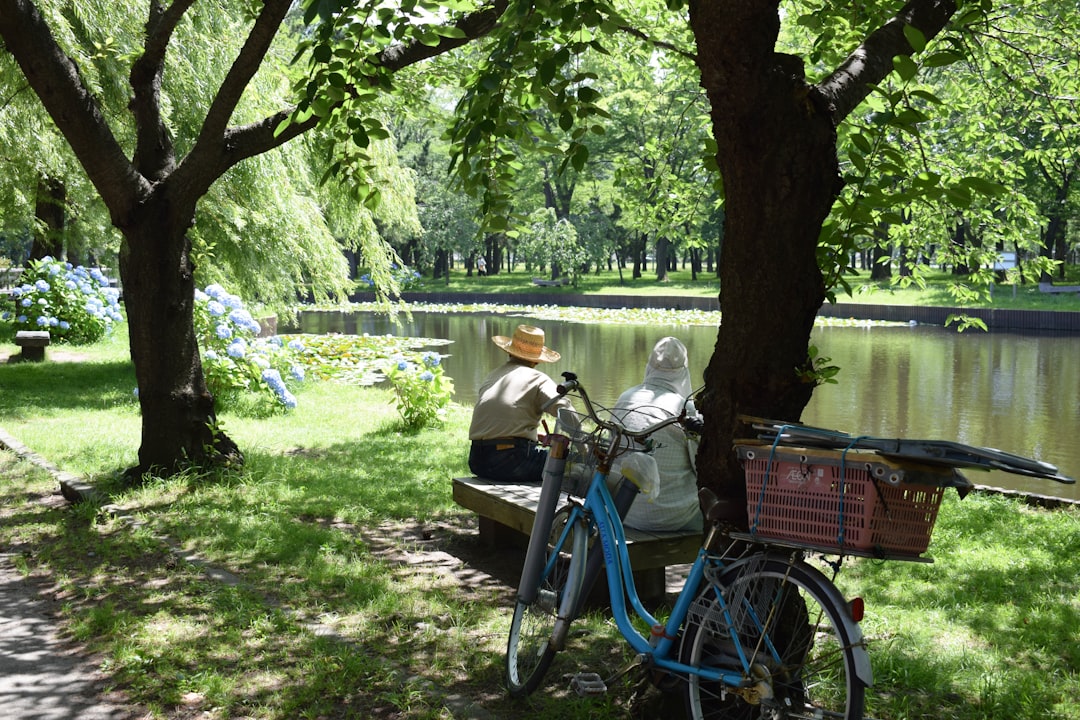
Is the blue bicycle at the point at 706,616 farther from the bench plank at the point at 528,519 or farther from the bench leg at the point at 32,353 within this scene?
the bench leg at the point at 32,353

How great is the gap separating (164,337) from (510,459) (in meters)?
2.94

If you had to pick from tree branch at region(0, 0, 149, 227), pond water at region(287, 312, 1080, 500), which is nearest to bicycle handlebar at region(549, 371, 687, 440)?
tree branch at region(0, 0, 149, 227)

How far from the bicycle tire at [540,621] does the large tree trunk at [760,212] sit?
634mm

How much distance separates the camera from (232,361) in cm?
1165

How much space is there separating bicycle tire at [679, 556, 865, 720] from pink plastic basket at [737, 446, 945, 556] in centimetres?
14

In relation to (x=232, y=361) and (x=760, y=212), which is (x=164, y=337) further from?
(x=760, y=212)

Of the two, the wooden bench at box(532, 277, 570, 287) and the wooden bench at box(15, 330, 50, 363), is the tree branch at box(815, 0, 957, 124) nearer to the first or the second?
the wooden bench at box(15, 330, 50, 363)

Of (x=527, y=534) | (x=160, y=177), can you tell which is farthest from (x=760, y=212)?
(x=160, y=177)

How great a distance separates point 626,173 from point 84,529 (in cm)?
530

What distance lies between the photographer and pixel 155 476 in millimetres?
7230

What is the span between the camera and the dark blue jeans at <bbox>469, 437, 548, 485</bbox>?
19.1 ft

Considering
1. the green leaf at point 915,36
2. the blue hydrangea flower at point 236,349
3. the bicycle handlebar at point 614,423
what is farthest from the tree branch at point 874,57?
the blue hydrangea flower at point 236,349

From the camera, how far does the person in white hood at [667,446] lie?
485cm

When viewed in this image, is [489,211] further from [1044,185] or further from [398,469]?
[1044,185]
